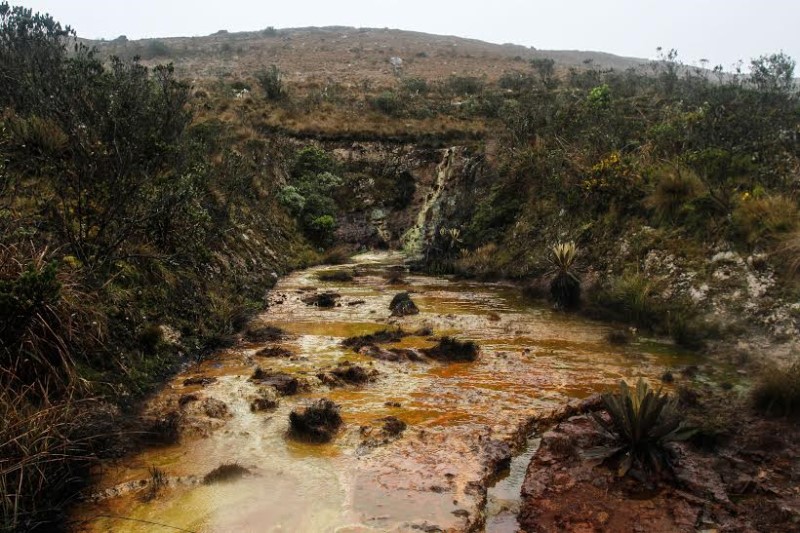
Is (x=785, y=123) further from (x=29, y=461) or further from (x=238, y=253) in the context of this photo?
(x=29, y=461)

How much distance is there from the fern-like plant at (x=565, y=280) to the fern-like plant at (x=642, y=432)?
572 centimetres

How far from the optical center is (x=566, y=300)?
34.5 feet

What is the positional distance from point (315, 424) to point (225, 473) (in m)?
1.04

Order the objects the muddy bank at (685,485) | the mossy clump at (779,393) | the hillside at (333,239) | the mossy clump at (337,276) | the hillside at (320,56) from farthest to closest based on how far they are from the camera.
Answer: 1. the hillside at (320,56)
2. the mossy clump at (337,276)
3. the mossy clump at (779,393)
4. the hillside at (333,239)
5. the muddy bank at (685,485)

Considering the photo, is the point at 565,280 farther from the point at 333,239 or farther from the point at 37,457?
the point at 333,239

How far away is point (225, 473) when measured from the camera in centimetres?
462

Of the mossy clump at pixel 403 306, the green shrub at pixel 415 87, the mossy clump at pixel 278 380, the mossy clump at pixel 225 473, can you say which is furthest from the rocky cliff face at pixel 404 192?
the mossy clump at pixel 225 473

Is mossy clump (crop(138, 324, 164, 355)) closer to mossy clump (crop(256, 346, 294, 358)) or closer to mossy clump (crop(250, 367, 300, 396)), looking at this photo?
mossy clump (crop(250, 367, 300, 396))

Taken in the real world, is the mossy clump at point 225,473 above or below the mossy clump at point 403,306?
above

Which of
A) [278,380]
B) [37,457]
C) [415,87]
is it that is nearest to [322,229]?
[278,380]

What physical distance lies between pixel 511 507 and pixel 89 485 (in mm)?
3234

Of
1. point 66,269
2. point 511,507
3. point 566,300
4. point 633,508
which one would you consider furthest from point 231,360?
point 566,300

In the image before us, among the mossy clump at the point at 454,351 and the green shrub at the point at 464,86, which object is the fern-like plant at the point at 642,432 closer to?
the mossy clump at the point at 454,351

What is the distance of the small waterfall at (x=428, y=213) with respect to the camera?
18.5 m
